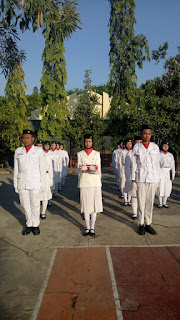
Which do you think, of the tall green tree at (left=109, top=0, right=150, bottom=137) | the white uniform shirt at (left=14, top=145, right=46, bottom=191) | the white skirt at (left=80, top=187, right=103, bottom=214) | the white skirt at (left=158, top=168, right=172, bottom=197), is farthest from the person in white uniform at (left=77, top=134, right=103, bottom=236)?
the tall green tree at (left=109, top=0, right=150, bottom=137)

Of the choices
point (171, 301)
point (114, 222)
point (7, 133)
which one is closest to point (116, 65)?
point (7, 133)

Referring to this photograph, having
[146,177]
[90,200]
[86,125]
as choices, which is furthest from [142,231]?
[86,125]

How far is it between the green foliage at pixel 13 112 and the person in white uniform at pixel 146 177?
1631 cm

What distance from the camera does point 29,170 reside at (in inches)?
213

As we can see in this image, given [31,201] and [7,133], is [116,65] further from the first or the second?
[31,201]

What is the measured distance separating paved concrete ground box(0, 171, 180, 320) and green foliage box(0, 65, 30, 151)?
12.6 metres

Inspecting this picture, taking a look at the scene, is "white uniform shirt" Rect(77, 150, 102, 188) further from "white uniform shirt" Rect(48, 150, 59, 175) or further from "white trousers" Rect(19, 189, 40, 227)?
"white uniform shirt" Rect(48, 150, 59, 175)

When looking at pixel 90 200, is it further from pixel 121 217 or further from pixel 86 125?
pixel 86 125

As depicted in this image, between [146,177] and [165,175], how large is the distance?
111 inches

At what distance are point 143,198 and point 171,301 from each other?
2.63 metres

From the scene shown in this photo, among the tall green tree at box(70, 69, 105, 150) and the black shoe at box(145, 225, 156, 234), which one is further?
the tall green tree at box(70, 69, 105, 150)

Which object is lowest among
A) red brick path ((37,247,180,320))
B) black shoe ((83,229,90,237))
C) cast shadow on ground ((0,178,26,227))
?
cast shadow on ground ((0,178,26,227))

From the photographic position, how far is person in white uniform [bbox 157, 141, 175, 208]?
25.7 feet

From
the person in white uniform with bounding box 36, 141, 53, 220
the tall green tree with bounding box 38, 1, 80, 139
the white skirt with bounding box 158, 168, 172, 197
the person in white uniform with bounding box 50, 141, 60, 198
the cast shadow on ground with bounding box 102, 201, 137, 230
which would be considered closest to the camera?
the cast shadow on ground with bounding box 102, 201, 137, 230
